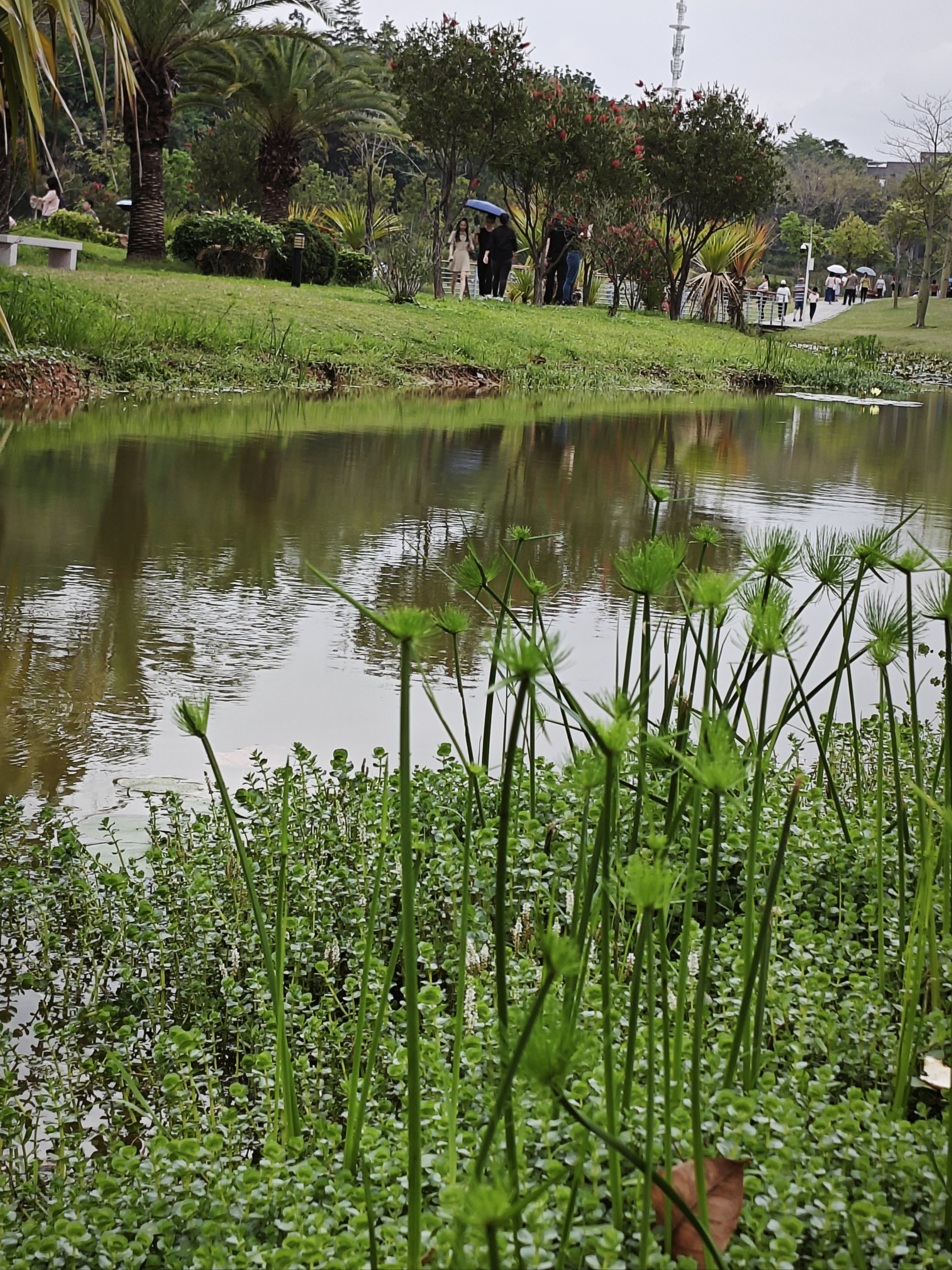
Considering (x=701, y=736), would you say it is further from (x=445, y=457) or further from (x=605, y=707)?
(x=445, y=457)

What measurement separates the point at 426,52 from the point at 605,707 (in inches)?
1139

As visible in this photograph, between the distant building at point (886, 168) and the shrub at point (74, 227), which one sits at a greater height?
the distant building at point (886, 168)

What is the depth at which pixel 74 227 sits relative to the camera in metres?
28.8

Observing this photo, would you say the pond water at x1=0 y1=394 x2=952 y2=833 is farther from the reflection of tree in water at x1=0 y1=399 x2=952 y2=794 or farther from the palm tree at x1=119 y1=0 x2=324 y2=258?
the palm tree at x1=119 y1=0 x2=324 y2=258

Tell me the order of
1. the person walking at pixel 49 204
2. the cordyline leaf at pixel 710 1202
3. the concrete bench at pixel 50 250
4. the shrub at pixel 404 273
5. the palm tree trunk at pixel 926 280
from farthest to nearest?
the palm tree trunk at pixel 926 280, the person walking at pixel 49 204, the shrub at pixel 404 273, the concrete bench at pixel 50 250, the cordyline leaf at pixel 710 1202

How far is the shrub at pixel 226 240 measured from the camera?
79.5 ft

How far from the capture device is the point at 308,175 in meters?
49.8

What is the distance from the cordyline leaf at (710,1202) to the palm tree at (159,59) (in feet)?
76.5

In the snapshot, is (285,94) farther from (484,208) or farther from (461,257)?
(484,208)

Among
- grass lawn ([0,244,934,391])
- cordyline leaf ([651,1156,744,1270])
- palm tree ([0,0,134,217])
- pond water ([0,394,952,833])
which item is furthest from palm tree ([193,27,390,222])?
cordyline leaf ([651,1156,744,1270])

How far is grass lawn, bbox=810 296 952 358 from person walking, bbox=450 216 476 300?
10271mm

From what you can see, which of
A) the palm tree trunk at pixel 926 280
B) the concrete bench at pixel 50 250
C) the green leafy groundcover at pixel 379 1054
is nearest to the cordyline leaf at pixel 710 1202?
the green leafy groundcover at pixel 379 1054

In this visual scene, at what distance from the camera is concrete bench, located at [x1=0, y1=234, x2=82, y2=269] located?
61.5 ft

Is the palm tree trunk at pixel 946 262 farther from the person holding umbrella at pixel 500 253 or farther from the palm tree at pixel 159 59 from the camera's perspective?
the palm tree at pixel 159 59
